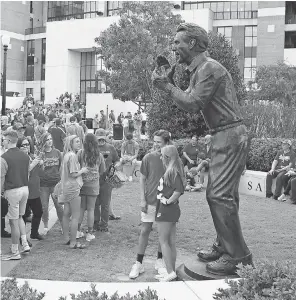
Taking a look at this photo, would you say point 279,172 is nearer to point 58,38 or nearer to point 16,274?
point 16,274

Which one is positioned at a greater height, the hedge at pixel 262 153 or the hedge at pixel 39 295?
the hedge at pixel 262 153

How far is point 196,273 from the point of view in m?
5.05

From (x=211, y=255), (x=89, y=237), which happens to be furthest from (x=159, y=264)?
(x=89, y=237)

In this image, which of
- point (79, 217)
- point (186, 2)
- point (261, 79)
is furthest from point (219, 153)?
point (186, 2)

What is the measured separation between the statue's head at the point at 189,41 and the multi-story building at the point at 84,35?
3190cm

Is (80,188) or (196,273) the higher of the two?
(80,188)

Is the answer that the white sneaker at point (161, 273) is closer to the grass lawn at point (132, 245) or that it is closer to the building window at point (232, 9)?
the grass lawn at point (132, 245)

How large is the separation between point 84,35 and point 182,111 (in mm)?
34329

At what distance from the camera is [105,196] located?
27.8ft

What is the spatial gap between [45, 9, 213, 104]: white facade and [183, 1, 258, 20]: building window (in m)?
10.1

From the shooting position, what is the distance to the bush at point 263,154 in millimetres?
13727

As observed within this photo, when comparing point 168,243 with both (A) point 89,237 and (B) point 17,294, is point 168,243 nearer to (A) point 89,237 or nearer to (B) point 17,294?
(A) point 89,237

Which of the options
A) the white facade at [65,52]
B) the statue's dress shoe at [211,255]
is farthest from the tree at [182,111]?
the white facade at [65,52]

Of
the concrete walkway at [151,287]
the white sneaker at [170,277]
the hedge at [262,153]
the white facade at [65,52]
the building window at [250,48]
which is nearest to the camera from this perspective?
the concrete walkway at [151,287]
